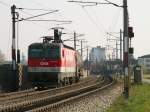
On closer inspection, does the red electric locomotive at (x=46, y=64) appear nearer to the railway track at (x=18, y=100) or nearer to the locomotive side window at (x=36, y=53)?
the locomotive side window at (x=36, y=53)

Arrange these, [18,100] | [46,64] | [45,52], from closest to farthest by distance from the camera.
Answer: [18,100], [46,64], [45,52]

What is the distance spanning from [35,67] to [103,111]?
17.5 meters

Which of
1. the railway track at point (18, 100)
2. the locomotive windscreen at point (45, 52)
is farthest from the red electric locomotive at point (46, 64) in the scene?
the railway track at point (18, 100)

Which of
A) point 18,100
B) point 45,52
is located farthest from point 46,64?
point 18,100

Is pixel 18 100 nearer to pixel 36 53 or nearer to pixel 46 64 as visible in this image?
pixel 46 64

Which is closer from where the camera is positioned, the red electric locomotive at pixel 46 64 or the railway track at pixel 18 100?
the railway track at pixel 18 100

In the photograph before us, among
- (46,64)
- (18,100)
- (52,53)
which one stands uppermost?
(52,53)

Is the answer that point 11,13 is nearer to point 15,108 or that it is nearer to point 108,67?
point 15,108

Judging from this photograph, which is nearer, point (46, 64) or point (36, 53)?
point (46, 64)

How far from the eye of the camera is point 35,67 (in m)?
37.3

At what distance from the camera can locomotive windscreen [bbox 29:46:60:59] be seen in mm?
37594

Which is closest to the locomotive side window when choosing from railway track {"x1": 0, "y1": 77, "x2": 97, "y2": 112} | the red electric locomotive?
the red electric locomotive

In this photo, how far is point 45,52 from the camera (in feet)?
124

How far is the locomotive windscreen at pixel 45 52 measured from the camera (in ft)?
123
